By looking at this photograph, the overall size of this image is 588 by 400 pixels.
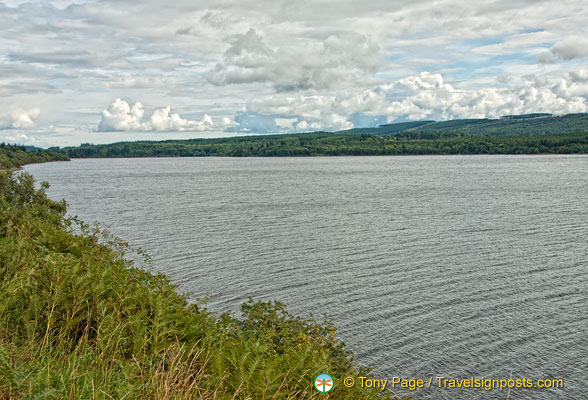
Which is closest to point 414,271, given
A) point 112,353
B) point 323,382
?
point 323,382

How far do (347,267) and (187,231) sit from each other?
58.1ft

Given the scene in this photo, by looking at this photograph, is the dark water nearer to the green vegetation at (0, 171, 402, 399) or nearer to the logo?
the green vegetation at (0, 171, 402, 399)

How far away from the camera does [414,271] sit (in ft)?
95.0

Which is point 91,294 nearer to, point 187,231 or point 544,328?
point 544,328

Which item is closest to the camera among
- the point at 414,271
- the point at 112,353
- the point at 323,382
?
the point at 323,382

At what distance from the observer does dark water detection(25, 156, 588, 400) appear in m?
18.4

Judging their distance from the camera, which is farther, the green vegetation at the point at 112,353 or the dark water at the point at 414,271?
the dark water at the point at 414,271

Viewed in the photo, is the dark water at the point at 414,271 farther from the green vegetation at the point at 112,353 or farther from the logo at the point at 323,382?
the logo at the point at 323,382

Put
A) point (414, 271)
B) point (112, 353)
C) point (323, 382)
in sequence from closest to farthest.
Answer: point (323, 382)
point (112, 353)
point (414, 271)

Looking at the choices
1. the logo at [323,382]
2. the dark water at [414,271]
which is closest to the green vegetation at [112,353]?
the logo at [323,382]

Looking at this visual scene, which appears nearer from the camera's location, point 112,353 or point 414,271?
point 112,353

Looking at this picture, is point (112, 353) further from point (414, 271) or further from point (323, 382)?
point (414, 271)

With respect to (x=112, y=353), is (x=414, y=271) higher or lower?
lower

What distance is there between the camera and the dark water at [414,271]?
18.4 m
